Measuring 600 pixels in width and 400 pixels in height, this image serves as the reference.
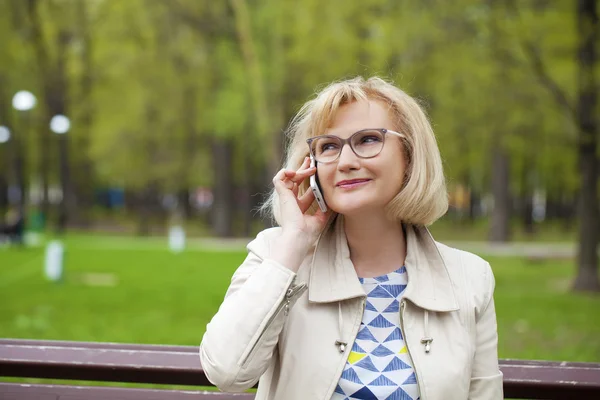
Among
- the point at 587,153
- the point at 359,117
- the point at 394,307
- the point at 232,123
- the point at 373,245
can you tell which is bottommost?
the point at 232,123

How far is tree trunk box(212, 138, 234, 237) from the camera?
32219mm

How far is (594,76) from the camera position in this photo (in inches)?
512

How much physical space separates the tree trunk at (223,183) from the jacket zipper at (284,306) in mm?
29448

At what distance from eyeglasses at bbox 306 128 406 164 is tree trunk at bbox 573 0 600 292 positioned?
12.1 m

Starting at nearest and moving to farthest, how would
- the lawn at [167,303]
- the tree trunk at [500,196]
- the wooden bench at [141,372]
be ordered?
the wooden bench at [141,372] < the lawn at [167,303] < the tree trunk at [500,196]

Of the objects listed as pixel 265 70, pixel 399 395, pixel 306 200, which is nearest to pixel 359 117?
pixel 306 200

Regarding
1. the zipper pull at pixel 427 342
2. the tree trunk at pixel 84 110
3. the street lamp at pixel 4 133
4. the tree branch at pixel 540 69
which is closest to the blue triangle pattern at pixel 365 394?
the zipper pull at pixel 427 342

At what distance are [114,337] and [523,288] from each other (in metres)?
9.25

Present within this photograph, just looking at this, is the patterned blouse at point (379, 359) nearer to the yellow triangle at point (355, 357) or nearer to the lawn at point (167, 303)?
the yellow triangle at point (355, 357)

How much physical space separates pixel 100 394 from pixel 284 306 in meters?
1.13

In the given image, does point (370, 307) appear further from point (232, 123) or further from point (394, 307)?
point (232, 123)

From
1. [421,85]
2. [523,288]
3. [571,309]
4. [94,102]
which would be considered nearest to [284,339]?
[571,309]

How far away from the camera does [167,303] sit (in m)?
12.6

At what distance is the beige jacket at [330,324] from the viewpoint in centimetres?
215
